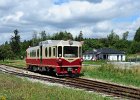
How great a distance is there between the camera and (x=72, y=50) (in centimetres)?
3072

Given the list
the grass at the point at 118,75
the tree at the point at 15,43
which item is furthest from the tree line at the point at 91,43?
the grass at the point at 118,75

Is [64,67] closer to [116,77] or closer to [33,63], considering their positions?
[116,77]

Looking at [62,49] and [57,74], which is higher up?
[62,49]

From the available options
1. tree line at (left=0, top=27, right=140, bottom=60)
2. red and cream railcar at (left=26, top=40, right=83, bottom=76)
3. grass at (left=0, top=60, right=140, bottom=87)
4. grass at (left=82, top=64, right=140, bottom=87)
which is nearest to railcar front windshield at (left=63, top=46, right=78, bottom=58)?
red and cream railcar at (left=26, top=40, right=83, bottom=76)

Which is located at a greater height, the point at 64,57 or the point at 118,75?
the point at 64,57

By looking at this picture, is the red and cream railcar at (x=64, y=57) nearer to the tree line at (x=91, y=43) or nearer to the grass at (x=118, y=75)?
the grass at (x=118, y=75)

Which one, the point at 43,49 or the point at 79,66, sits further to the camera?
the point at 43,49

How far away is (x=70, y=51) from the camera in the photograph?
30641 millimetres

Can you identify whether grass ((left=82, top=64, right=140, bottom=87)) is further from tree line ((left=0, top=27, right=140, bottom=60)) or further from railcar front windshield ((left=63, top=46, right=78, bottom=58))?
tree line ((left=0, top=27, right=140, bottom=60))

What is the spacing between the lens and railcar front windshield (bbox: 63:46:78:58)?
30.2 meters

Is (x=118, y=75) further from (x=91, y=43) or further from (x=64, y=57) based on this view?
(x=91, y=43)

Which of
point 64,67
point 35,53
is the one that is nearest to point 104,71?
point 64,67

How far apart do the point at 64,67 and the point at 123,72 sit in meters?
5.08

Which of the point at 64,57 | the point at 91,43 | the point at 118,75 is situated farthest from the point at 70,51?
the point at 91,43
